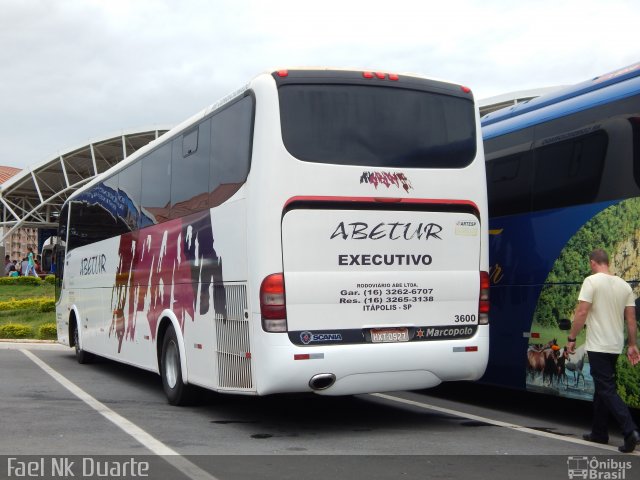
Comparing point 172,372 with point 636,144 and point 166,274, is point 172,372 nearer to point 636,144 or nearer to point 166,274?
point 166,274

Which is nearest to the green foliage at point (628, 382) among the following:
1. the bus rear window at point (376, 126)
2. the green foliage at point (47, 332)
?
the bus rear window at point (376, 126)

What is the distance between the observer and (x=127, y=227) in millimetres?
→ 13367

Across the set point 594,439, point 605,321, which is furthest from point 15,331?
point 605,321

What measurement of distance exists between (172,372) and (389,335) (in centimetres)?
354

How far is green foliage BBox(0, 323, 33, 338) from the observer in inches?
926

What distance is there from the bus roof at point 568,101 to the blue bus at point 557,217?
0.05 feet

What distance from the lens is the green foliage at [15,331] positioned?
23.5 meters

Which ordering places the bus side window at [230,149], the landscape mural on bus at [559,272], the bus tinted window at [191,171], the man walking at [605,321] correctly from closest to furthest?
the man walking at [605,321]
the landscape mural on bus at [559,272]
the bus side window at [230,149]
the bus tinted window at [191,171]

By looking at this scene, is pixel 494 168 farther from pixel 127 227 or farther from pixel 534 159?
pixel 127 227

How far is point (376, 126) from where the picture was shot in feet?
29.0

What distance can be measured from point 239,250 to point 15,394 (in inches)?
191

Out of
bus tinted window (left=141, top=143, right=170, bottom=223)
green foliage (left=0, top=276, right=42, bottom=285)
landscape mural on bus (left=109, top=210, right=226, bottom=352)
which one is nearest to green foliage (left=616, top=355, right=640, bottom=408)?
landscape mural on bus (left=109, top=210, right=226, bottom=352)

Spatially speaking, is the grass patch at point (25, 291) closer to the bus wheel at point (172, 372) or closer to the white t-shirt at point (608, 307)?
the bus wheel at point (172, 372)

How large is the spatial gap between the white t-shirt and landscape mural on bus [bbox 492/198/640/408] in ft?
1.67
